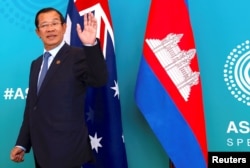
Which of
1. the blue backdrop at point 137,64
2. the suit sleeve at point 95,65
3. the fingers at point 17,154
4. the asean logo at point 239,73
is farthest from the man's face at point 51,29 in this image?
the asean logo at point 239,73

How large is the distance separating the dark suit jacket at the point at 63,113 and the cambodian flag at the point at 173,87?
0.62 m

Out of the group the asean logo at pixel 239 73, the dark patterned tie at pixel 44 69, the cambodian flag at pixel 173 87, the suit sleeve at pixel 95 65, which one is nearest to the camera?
the suit sleeve at pixel 95 65

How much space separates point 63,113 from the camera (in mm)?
1573

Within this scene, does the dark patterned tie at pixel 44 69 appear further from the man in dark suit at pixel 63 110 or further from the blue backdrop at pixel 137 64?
the blue backdrop at pixel 137 64

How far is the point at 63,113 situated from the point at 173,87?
31.7 inches

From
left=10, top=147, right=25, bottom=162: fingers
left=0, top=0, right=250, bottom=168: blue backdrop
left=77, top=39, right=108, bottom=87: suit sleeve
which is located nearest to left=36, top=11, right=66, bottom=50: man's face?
left=77, top=39, right=108, bottom=87: suit sleeve

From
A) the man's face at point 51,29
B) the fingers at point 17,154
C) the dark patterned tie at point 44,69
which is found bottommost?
the fingers at point 17,154

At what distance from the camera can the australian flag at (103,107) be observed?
222 centimetres

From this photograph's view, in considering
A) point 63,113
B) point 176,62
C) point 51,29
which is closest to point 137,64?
point 176,62

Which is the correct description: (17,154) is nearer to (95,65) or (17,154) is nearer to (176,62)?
(95,65)

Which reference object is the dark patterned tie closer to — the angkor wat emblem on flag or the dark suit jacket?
the dark suit jacket

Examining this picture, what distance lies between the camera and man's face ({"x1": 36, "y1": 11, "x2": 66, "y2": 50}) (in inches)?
66.3

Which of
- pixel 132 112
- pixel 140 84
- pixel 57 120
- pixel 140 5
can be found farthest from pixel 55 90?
pixel 140 5

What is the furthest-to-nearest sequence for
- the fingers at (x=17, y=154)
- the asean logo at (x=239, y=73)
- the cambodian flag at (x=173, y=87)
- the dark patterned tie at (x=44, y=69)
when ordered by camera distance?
the asean logo at (x=239, y=73)
the cambodian flag at (x=173, y=87)
the fingers at (x=17, y=154)
the dark patterned tie at (x=44, y=69)
